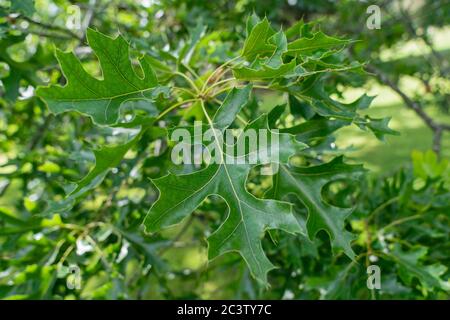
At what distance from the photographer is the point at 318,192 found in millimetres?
1331

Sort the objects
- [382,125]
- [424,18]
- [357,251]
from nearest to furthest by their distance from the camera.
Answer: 1. [382,125]
2. [357,251]
3. [424,18]

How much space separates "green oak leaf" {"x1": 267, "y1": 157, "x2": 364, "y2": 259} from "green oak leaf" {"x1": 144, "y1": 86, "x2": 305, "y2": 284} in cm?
24

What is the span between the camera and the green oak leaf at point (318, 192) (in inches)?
49.5

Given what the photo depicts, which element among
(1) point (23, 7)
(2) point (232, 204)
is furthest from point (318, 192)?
(1) point (23, 7)

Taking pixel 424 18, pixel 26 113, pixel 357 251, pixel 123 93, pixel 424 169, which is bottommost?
pixel 357 251

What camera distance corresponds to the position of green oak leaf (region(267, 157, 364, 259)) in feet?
4.13

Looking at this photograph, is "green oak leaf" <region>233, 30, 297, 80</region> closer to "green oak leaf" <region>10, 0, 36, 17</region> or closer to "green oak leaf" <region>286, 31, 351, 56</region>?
"green oak leaf" <region>286, 31, 351, 56</region>

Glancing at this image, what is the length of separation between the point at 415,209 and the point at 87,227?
128 cm

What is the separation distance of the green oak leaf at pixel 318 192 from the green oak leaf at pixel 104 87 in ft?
1.48

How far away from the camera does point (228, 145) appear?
110 cm
